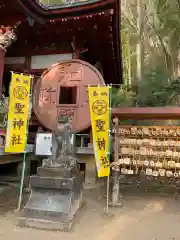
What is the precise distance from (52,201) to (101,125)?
221 centimetres

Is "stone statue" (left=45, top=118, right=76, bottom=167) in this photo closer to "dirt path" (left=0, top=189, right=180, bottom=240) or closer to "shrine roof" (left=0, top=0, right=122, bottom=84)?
"dirt path" (left=0, top=189, right=180, bottom=240)

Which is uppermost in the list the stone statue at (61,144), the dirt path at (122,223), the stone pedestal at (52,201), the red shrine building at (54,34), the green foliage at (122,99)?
the red shrine building at (54,34)

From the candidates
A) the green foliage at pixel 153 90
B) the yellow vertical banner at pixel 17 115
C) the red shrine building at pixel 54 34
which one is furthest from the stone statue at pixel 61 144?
the green foliage at pixel 153 90

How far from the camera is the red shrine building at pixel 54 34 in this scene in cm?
748

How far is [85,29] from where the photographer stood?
27.8ft

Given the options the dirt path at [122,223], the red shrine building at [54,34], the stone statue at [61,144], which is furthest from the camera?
the red shrine building at [54,34]

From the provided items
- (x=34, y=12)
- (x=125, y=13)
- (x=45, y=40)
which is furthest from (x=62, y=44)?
(x=125, y=13)

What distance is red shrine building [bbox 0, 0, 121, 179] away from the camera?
7.48m

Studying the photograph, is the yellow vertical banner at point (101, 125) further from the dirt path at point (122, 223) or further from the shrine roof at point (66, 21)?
the shrine roof at point (66, 21)

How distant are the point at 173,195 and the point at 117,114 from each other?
119 inches

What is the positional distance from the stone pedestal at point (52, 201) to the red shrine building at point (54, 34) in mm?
2892

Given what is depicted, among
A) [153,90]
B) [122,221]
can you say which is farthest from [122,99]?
[122,221]

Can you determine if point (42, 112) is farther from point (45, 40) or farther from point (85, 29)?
point (85, 29)

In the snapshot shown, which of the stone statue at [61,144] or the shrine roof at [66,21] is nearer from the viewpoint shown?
the stone statue at [61,144]
